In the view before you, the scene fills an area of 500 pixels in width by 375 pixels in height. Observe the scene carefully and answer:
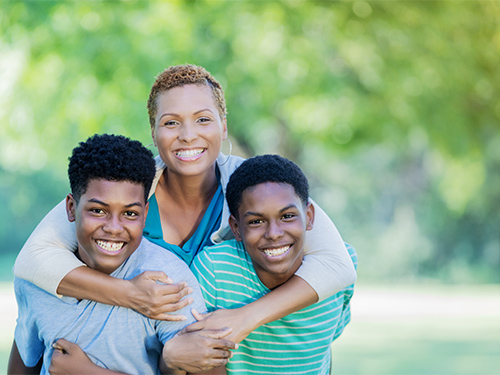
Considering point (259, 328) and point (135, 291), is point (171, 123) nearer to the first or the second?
point (135, 291)

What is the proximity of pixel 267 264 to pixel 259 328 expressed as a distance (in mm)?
369

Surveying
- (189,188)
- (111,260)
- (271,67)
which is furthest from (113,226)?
(271,67)

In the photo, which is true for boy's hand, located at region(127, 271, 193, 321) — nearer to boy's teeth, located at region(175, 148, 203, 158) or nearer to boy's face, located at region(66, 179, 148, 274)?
boy's face, located at region(66, 179, 148, 274)

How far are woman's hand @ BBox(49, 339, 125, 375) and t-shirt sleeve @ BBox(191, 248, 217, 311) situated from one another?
1.82 feet

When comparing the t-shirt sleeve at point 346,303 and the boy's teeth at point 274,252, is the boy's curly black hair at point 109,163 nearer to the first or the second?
the boy's teeth at point 274,252

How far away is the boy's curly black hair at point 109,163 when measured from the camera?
9.32 feet

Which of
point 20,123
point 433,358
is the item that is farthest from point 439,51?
point 20,123

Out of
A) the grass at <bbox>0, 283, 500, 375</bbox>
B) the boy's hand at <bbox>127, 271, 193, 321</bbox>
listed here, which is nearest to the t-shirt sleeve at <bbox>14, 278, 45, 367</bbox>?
the boy's hand at <bbox>127, 271, 193, 321</bbox>

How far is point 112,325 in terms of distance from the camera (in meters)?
2.86

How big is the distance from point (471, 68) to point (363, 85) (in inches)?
66.4

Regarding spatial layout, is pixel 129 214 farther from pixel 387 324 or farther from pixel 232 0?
pixel 387 324

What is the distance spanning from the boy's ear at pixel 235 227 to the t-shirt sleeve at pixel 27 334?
3.37 feet

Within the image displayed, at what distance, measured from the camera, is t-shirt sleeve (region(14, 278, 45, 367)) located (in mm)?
3033

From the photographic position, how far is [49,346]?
9.62 ft
